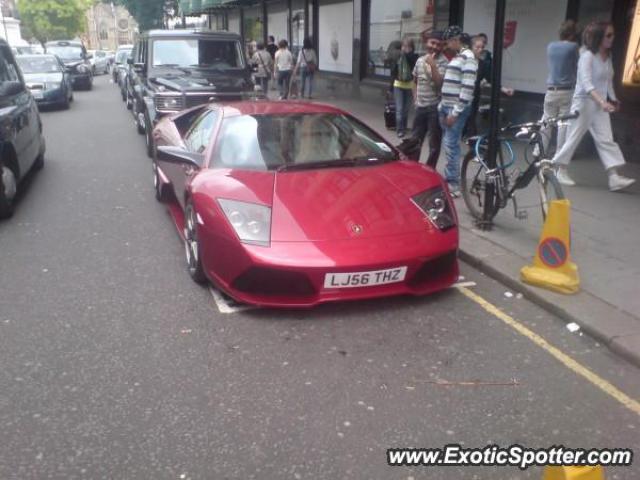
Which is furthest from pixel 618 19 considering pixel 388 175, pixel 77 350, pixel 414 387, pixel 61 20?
pixel 61 20

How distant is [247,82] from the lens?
11023 mm

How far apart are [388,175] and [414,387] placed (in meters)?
1.95

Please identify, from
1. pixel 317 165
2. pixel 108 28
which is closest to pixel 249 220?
pixel 317 165

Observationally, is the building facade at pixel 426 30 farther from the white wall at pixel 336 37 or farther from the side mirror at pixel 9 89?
the side mirror at pixel 9 89

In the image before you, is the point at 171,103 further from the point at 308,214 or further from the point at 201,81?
the point at 308,214

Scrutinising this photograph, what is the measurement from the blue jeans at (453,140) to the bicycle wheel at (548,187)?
56.3 inches

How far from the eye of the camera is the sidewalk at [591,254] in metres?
4.11

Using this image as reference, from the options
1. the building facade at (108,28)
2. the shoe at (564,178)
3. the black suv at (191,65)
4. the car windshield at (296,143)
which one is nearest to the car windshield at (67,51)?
the black suv at (191,65)

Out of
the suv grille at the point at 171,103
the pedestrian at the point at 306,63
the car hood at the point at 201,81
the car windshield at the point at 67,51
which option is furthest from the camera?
the car windshield at the point at 67,51

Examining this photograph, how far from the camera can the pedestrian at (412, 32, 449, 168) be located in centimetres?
732

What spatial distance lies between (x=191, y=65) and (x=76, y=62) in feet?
58.4

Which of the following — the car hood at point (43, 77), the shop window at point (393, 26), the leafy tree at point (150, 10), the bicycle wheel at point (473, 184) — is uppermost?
the leafy tree at point (150, 10)

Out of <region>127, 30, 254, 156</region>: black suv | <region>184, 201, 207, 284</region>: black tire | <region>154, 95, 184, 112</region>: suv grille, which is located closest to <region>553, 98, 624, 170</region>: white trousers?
<region>184, 201, 207, 284</region>: black tire

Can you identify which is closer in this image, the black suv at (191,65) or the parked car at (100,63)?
the black suv at (191,65)
